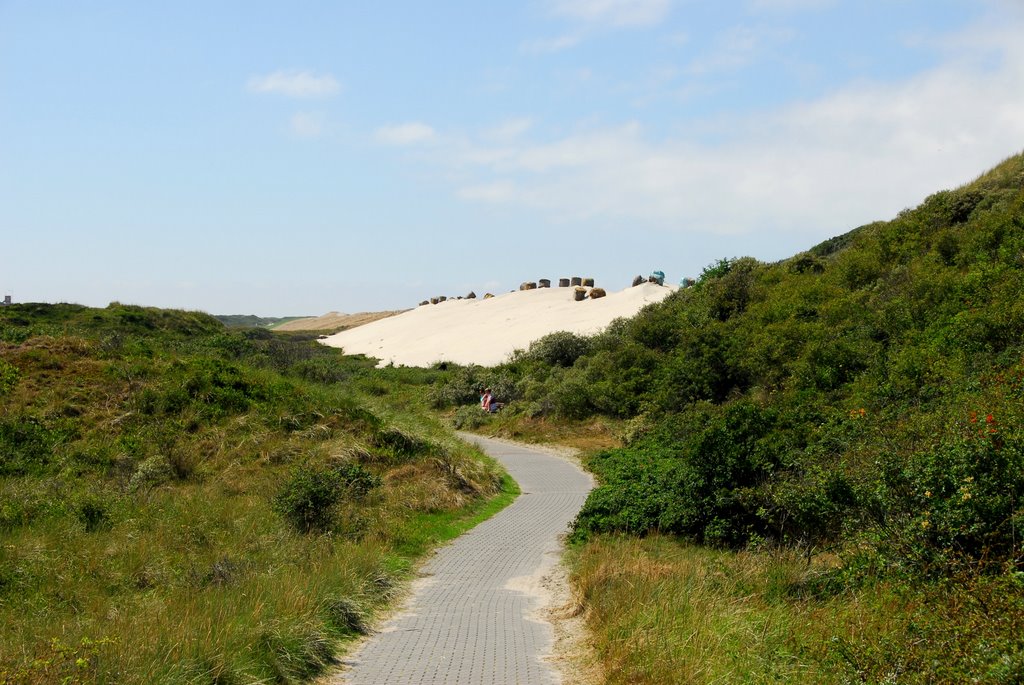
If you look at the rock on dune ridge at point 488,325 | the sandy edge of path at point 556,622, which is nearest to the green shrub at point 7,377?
the sandy edge of path at point 556,622

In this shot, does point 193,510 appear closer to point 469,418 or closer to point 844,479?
point 844,479

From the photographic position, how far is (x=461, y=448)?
2459cm

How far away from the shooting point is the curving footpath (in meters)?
8.09

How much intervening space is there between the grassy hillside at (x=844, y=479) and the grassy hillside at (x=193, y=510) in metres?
3.12

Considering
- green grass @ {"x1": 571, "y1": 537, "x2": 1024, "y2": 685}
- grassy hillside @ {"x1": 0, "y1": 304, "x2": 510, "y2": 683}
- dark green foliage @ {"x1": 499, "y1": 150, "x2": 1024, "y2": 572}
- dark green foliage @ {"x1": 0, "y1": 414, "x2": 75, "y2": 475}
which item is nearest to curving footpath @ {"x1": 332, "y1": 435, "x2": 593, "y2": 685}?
grassy hillside @ {"x1": 0, "y1": 304, "x2": 510, "y2": 683}

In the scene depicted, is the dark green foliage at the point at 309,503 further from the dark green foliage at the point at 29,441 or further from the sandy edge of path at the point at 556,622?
the dark green foliage at the point at 29,441

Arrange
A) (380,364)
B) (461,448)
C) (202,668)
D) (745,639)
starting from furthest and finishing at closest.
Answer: (380,364)
(461,448)
(745,639)
(202,668)

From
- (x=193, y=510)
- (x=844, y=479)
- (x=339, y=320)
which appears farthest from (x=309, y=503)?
(x=339, y=320)

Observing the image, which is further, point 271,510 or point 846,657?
point 271,510

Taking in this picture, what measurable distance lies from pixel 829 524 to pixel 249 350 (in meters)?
31.8

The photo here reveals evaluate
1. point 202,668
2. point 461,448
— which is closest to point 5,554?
point 202,668

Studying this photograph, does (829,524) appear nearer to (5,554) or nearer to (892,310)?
(5,554)

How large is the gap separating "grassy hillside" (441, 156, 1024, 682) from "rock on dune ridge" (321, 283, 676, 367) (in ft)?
79.4

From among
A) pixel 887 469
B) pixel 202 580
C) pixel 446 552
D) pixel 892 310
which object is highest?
pixel 892 310
